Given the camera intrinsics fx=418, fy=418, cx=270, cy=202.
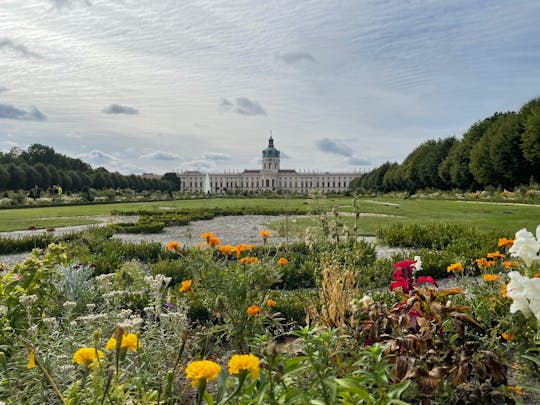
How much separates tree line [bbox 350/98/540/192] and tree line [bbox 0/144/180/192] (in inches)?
1311

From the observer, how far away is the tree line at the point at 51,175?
154 feet

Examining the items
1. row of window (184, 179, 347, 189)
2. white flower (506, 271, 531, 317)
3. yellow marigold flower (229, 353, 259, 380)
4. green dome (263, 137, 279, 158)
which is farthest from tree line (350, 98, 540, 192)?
green dome (263, 137, 279, 158)

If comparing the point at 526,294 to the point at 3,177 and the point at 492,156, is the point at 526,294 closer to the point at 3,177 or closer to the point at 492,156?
the point at 492,156

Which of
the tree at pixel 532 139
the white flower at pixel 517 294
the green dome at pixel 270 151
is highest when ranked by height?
the green dome at pixel 270 151

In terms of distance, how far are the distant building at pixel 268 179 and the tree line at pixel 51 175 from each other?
3846 centimetres

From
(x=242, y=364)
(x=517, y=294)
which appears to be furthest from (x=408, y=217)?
(x=242, y=364)

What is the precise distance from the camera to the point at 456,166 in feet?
117

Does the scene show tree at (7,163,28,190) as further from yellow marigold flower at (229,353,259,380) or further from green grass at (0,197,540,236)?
yellow marigold flower at (229,353,259,380)

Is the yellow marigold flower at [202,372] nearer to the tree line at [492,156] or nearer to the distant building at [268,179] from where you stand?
the tree line at [492,156]

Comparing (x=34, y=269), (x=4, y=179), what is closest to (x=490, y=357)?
(x=34, y=269)

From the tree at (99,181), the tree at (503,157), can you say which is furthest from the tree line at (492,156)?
the tree at (99,181)

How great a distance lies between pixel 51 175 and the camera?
169ft

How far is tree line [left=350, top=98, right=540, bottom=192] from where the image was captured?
2597cm

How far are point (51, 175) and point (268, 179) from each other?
8221cm
